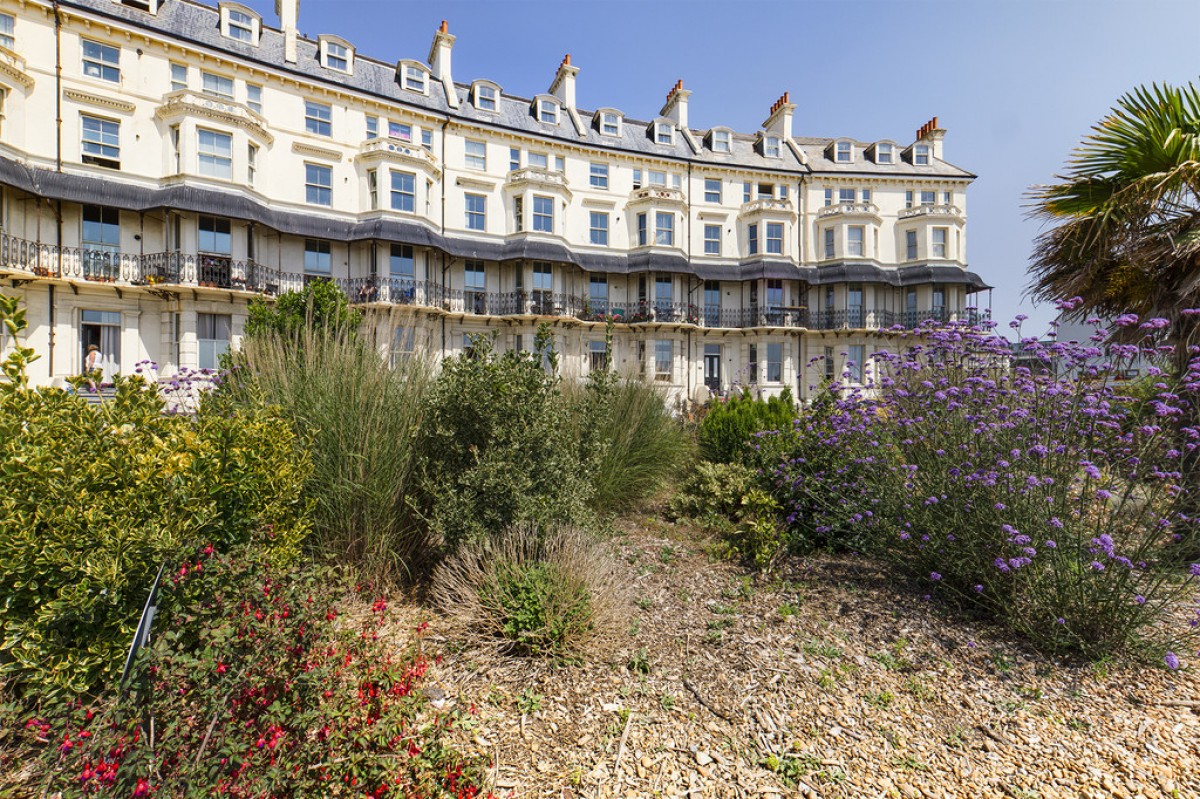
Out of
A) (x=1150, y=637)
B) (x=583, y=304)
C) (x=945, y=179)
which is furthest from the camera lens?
(x=945, y=179)

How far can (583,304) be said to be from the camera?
2272 cm

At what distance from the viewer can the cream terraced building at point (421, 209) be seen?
13961 millimetres

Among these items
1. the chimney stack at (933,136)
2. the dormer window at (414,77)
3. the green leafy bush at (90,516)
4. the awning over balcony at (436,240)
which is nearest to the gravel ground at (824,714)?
the green leafy bush at (90,516)

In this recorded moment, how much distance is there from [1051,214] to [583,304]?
17.7 metres

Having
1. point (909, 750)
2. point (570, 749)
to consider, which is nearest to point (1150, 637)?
point (909, 750)

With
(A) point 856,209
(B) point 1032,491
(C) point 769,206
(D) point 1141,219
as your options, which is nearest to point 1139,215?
(D) point 1141,219

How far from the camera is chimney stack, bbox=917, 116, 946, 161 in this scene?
25.9 m

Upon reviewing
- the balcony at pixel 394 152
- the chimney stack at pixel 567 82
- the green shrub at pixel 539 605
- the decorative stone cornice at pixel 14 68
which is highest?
the chimney stack at pixel 567 82

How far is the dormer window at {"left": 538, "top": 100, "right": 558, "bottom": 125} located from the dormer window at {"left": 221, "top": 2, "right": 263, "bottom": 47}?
1010cm

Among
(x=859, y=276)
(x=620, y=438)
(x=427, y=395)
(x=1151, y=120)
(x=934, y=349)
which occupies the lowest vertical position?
(x=620, y=438)

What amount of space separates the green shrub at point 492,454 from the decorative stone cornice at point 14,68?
17.2 metres

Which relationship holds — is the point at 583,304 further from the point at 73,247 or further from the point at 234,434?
the point at 234,434

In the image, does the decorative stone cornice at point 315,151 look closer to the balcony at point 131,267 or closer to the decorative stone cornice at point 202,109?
the decorative stone cornice at point 202,109

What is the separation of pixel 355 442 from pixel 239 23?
66.2ft
